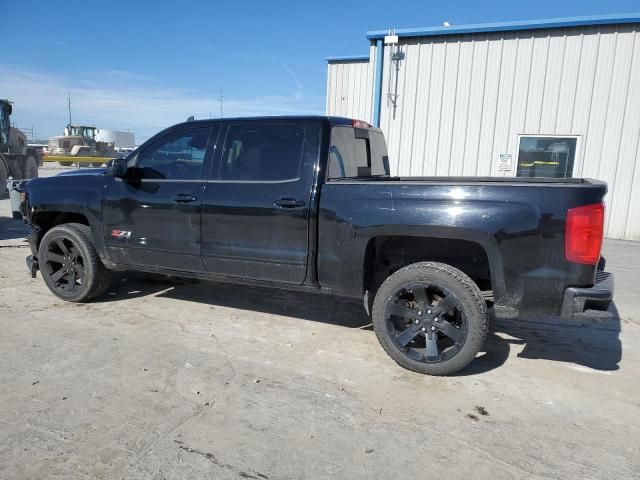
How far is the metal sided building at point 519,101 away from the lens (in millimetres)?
9852

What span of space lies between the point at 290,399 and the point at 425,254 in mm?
1591

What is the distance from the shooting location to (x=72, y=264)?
5199 mm

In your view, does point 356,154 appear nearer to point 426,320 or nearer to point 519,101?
point 426,320

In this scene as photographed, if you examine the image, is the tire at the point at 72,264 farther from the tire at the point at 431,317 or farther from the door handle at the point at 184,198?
the tire at the point at 431,317

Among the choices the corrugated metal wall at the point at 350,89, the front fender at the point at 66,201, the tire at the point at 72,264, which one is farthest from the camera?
the corrugated metal wall at the point at 350,89

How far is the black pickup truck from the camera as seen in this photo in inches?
129

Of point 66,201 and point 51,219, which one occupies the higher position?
point 66,201

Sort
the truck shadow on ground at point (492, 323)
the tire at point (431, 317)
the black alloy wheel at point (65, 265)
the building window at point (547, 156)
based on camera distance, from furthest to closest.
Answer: the building window at point (547, 156) → the black alloy wheel at point (65, 265) → the truck shadow on ground at point (492, 323) → the tire at point (431, 317)

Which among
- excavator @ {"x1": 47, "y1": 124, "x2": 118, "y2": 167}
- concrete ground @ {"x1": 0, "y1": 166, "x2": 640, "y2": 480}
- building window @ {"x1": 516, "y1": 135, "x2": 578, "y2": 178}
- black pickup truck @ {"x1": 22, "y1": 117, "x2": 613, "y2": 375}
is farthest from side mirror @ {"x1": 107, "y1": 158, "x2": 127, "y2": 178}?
excavator @ {"x1": 47, "y1": 124, "x2": 118, "y2": 167}

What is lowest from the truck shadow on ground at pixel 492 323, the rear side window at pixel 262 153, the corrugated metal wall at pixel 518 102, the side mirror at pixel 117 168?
the truck shadow on ground at pixel 492 323

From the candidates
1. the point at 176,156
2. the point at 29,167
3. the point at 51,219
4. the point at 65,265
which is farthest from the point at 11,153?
the point at 176,156

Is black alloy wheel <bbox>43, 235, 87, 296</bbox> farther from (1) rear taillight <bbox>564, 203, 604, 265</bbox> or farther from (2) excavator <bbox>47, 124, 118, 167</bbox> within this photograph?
(2) excavator <bbox>47, 124, 118, 167</bbox>

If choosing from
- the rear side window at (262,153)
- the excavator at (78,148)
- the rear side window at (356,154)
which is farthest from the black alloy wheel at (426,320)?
the excavator at (78,148)

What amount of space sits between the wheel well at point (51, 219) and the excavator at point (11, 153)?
1264cm
